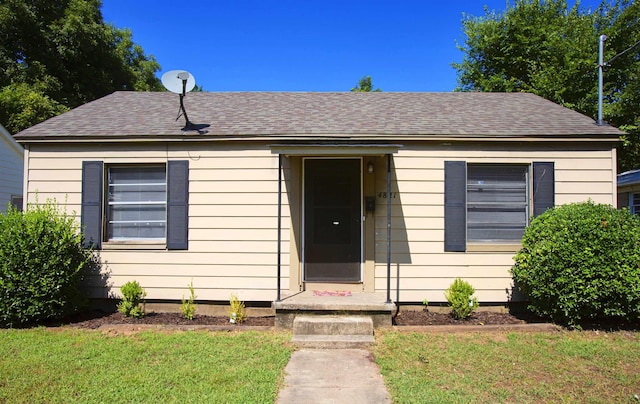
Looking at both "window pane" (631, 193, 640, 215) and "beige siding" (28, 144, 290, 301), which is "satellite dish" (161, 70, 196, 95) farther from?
"window pane" (631, 193, 640, 215)

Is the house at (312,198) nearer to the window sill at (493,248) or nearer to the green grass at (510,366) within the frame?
the window sill at (493,248)

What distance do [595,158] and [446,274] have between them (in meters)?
2.83

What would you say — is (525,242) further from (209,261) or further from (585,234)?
(209,261)

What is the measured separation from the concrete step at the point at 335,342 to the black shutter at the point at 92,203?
348 cm

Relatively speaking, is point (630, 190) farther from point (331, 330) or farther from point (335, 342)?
point (335, 342)

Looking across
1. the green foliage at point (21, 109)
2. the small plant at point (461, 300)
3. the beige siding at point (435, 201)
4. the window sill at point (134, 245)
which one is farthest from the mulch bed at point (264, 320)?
the green foliage at point (21, 109)

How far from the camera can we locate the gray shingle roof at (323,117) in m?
5.94

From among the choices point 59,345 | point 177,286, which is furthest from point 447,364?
point 59,345

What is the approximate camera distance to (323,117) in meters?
6.68

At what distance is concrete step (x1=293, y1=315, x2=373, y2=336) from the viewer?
15.9ft

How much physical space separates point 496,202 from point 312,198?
2792mm

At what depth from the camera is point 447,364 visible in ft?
13.4

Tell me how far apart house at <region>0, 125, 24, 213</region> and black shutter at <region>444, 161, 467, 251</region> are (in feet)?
40.0

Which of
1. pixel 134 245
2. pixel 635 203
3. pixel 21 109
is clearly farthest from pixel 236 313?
pixel 21 109
